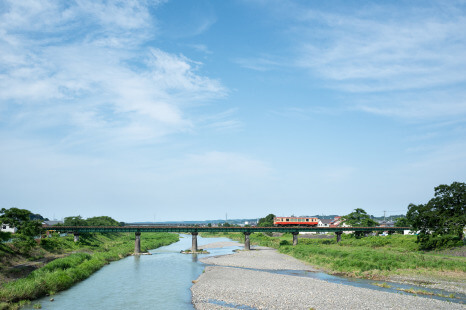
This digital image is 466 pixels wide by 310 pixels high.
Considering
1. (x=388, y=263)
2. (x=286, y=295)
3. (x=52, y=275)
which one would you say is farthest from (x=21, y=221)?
(x=388, y=263)

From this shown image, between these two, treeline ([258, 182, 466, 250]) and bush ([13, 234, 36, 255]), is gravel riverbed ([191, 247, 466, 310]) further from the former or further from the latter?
treeline ([258, 182, 466, 250])

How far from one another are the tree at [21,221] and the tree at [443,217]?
7823 cm

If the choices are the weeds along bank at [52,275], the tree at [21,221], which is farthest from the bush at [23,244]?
the weeds along bank at [52,275]

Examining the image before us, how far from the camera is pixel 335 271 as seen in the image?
55.3m

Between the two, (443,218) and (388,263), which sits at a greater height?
(443,218)

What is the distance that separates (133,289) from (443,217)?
61057mm

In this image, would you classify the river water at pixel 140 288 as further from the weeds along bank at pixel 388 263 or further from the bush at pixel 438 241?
the bush at pixel 438 241

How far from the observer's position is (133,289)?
4381cm

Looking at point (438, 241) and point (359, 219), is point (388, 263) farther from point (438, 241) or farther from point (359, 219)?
point (359, 219)

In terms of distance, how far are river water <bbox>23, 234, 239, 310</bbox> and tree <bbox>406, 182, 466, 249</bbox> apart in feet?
156

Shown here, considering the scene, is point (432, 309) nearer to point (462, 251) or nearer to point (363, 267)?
point (363, 267)

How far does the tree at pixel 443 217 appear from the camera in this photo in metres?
68.1

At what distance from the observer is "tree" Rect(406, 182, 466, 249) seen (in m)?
68.1

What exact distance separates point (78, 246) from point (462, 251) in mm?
83319
